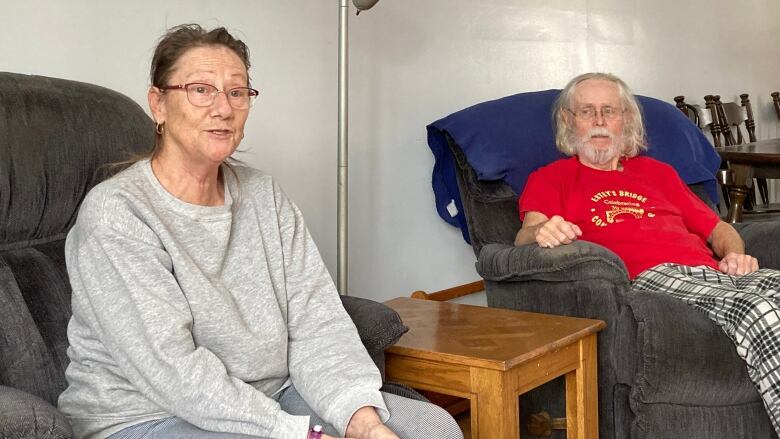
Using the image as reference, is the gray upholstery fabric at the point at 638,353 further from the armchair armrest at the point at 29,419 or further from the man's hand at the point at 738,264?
the armchair armrest at the point at 29,419

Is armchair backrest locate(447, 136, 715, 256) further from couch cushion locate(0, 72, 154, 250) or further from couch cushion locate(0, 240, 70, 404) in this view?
couch cushion locate(0, 240, 70, 404)

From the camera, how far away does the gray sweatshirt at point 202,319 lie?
4.97ft

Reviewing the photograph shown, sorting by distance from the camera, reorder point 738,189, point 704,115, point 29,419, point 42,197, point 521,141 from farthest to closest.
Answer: point 704,115, point 738,189, point 521,141, point 42,197, point 29,419

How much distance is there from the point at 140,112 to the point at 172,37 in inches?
15.6

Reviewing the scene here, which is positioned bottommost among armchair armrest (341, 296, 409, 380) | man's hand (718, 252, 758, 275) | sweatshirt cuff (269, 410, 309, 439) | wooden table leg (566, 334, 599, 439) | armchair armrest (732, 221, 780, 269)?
wooden table leg (566, 334, 599, 439)

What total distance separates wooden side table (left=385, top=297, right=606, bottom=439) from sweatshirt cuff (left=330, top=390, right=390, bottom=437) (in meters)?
0.34

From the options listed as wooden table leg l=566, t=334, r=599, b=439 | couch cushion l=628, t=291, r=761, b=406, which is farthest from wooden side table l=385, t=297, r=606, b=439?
couch cushion l=628, t=291, r=761, b=406

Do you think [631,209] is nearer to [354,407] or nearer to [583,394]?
[583,394]

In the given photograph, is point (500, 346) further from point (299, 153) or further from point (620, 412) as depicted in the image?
point (299, 153)

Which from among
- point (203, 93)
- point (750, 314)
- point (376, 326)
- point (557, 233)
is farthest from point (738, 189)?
point (203, 93)

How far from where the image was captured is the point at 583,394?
2.22 m

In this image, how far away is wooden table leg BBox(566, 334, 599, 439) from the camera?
2.22 meters

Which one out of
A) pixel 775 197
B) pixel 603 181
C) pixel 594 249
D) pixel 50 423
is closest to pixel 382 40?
pixel 603 181

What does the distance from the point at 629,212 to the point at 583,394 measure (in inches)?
28.1
